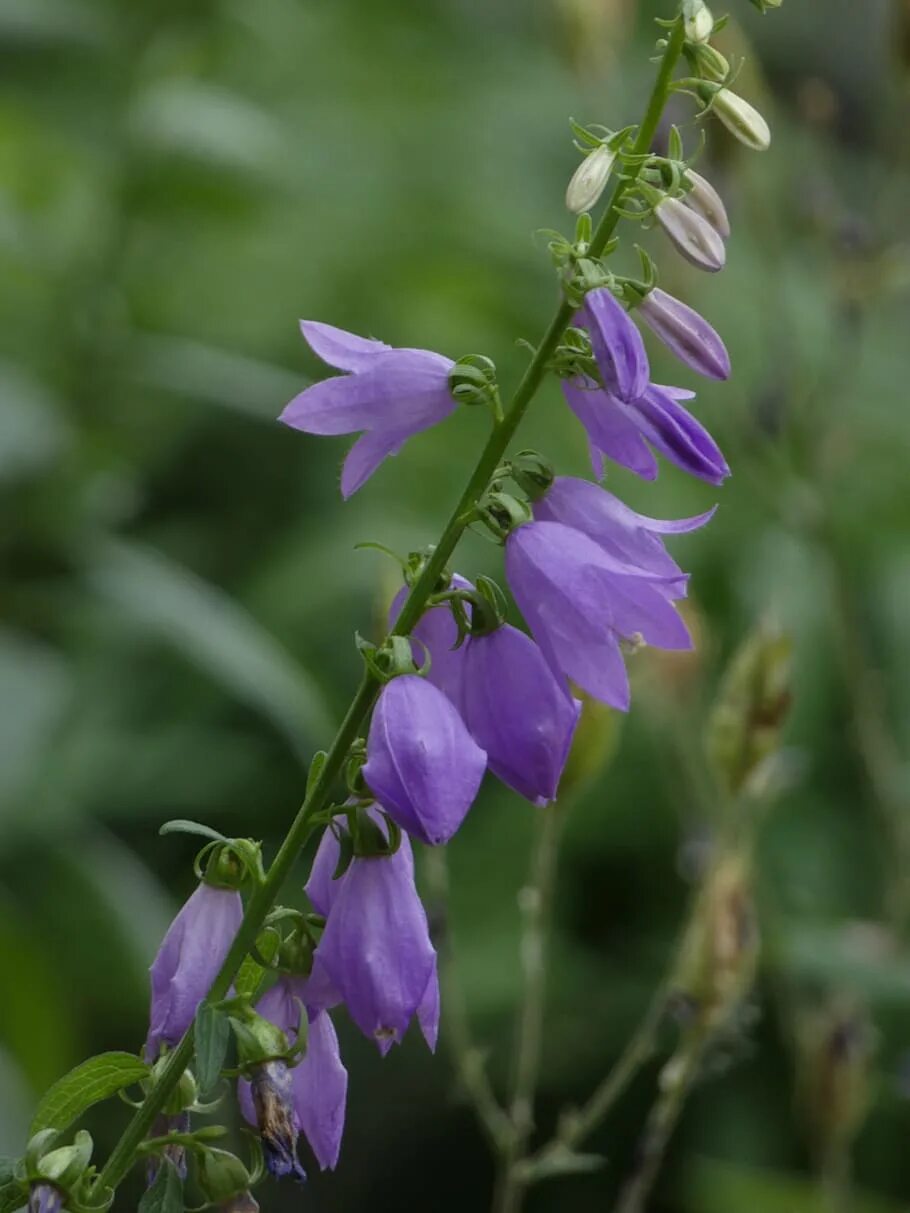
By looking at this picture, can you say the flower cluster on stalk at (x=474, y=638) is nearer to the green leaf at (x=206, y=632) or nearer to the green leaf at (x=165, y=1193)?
the green leaf at (x=165, y=1193)

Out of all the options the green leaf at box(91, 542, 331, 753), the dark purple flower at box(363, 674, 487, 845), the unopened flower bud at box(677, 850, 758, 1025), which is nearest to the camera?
the dark purple flower at box(363, 674, 487, 845)

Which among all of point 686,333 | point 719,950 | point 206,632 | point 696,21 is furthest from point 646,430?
point 206,632

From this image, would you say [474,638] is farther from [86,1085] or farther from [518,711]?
[86,1085]

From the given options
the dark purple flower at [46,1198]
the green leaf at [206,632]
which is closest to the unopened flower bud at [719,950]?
the dark purple flower at [46,1198]

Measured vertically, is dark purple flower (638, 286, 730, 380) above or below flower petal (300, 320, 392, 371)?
above

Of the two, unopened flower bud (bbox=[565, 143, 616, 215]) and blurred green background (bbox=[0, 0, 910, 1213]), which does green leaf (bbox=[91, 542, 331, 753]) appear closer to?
blurred green background (bbox=[0, 0, 910, 1213])

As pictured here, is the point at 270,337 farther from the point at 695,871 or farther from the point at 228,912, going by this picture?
the point at 228,912

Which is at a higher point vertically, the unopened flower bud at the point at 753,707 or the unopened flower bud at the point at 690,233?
Result: the unopened flower bud at the point at 690,233

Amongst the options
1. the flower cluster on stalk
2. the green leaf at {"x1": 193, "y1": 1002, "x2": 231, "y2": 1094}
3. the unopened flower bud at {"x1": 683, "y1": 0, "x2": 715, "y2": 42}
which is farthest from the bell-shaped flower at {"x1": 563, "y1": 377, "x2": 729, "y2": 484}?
the green leaf at {"x1": 193, "y1": 1002, "x2": 231, "y2": 1094}
